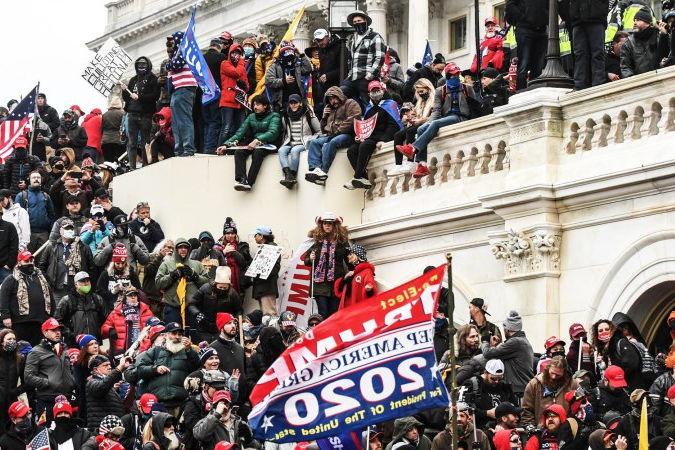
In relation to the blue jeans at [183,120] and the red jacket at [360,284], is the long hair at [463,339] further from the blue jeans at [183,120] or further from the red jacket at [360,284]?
the blue jeans at [183,120]

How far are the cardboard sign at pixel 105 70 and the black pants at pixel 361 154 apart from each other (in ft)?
35.9

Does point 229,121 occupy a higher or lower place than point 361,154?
higher

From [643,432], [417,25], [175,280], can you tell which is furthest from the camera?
[417,25]

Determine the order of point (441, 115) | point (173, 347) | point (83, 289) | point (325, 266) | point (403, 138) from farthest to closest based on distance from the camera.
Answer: point (83, 289) < point (325, 266) < point (403, 138) < point (441, 115) < point (173, 347)

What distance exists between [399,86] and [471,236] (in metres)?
4.34

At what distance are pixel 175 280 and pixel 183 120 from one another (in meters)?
3.71

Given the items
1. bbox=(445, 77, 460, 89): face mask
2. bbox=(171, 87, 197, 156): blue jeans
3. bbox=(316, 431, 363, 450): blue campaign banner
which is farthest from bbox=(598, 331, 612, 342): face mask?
bbox=(171, 87, 197, 156): blue jeans

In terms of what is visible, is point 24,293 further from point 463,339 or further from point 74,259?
point 463,339

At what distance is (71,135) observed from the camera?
36344 mm

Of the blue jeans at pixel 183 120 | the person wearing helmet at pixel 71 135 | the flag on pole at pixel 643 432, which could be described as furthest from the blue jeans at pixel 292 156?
the flag on pole at pixel 643 432

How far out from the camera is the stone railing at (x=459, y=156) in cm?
2570

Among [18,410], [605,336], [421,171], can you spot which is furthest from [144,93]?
[605,336]

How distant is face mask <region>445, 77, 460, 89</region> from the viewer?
26.2 meters

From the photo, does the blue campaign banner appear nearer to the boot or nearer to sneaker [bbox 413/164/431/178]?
sneaker [bbox 413/164/431/178]
